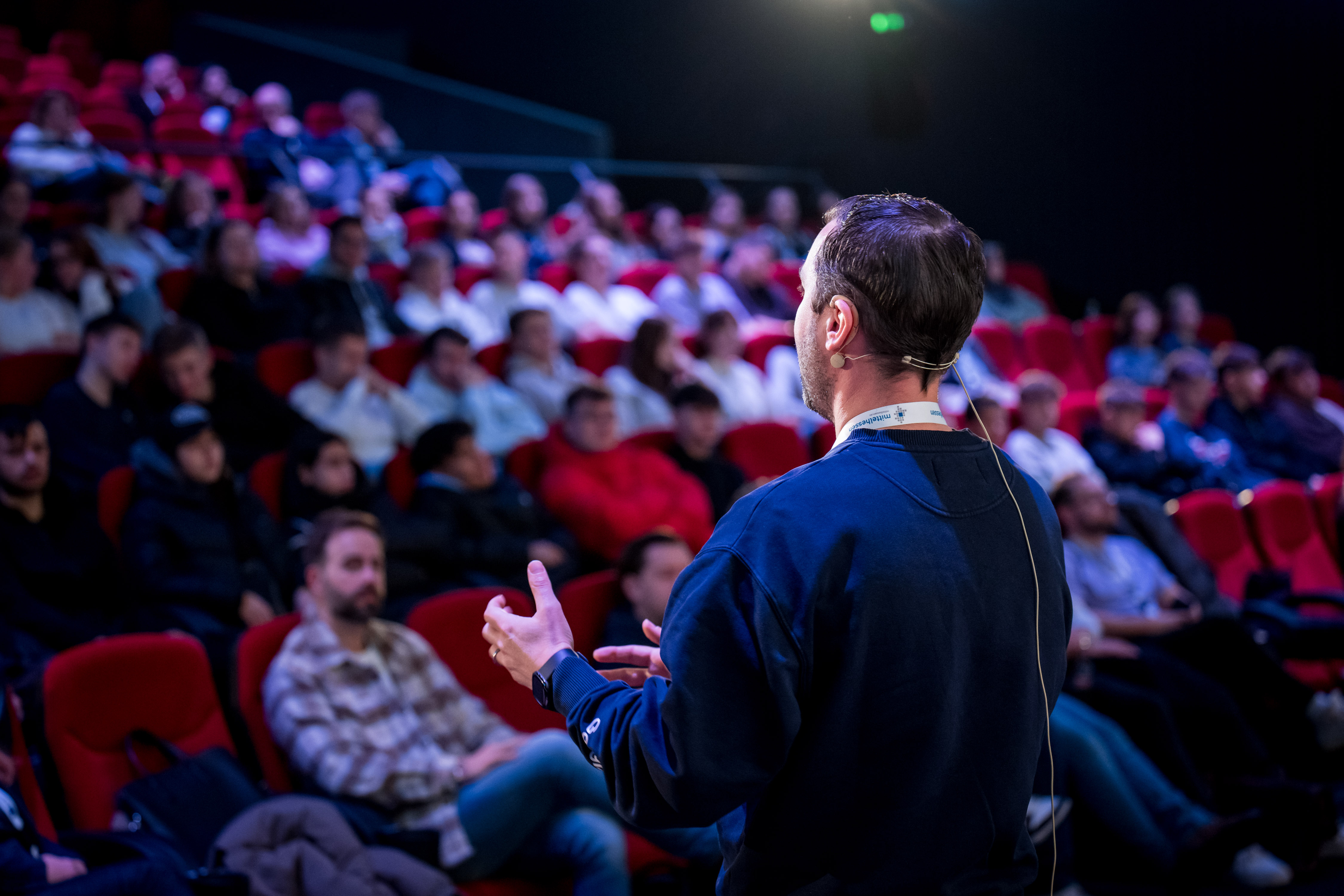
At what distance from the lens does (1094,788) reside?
2531 mm

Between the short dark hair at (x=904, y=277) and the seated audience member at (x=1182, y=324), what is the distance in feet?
17.8

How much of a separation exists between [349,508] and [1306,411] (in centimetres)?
419

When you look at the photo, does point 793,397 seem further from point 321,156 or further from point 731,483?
point 321,156

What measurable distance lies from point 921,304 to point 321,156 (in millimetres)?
5291

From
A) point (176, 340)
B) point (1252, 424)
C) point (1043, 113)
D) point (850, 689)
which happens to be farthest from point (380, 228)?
point (850, 689)

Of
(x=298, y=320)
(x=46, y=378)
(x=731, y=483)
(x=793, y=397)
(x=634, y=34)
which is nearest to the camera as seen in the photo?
(x=46, y=378)

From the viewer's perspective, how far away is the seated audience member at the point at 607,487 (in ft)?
11.3

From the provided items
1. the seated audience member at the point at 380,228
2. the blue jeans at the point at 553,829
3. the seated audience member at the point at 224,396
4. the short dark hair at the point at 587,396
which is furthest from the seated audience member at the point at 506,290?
the blue jeans at the point at 553,829

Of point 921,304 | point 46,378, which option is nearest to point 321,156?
point 46,378

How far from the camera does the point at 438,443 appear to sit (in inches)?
134

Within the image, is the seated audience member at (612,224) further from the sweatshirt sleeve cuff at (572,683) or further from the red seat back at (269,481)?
the sweatshirt sleeve cuff at (572,683)

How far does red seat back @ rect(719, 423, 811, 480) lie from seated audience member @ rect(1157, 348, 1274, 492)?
5.33 ft

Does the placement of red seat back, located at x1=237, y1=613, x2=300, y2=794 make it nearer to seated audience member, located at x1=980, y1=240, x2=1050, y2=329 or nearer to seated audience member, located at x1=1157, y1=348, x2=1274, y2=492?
seated audience member, located at x1=1157, y1=348, x2=1274, y2=492

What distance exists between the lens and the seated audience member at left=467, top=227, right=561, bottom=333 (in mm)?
4906
